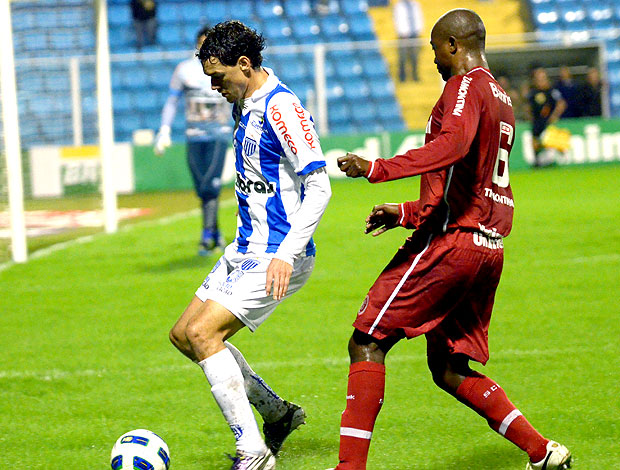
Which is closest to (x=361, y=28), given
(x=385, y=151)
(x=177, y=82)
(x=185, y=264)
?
(x=385, y=151)

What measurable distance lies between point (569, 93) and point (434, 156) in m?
17.4

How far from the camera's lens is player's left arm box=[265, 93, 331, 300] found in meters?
4.31

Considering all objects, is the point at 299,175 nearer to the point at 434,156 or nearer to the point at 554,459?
the point at 434,156

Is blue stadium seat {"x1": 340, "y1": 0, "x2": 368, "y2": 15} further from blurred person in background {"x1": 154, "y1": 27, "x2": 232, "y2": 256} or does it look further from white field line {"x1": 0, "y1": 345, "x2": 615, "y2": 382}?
white field line {"x1": 0, "y1": 345, "x2": 615, "y2": 382}

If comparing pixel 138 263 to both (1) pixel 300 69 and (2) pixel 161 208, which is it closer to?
(2) pixel 161 208

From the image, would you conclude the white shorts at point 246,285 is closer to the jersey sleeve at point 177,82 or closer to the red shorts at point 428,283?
the red shorts at point 428,283

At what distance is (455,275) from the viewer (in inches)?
163

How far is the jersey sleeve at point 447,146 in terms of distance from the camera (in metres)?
3.83

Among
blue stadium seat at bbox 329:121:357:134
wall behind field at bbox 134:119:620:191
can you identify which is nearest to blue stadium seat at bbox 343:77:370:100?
blue stadium seat at bbox 329:121:357:134

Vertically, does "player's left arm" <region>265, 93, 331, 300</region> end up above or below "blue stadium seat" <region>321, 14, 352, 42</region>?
below

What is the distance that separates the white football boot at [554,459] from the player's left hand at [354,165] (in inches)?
55.0

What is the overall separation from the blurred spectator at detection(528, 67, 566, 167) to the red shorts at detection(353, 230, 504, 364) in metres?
16.2

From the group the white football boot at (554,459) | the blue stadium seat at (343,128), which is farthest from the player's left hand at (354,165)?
the blue stadium seat at (343,128)

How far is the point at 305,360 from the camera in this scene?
6.65 m
